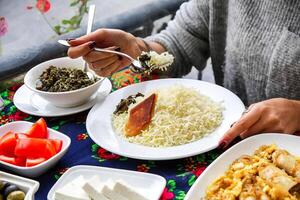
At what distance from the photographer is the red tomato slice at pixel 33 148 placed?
1.17 metres

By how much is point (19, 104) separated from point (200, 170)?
69cm

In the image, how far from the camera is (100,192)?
979mm

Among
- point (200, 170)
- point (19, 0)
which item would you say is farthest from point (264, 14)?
point (19, 0)

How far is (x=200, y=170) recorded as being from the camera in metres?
1.16

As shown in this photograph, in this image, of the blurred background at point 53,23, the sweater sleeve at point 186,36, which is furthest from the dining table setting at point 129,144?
the blurred background at point 53,23

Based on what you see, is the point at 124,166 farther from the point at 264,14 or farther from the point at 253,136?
the point at 264,14

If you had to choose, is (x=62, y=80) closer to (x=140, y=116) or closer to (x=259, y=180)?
(x=140, y=116)

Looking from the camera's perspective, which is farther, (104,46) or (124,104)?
(104,46)

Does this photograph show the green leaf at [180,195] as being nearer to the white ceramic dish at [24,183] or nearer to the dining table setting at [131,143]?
the dining table setting at [131,143]

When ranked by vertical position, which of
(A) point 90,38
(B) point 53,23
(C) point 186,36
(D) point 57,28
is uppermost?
(A) point 90,38

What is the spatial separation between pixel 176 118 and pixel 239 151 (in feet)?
0.79

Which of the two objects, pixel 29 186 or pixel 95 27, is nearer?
pixel 29 186

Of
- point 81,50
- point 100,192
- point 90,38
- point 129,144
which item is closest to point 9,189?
point 100,192

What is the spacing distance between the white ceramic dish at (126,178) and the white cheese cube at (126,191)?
48 millimetres
